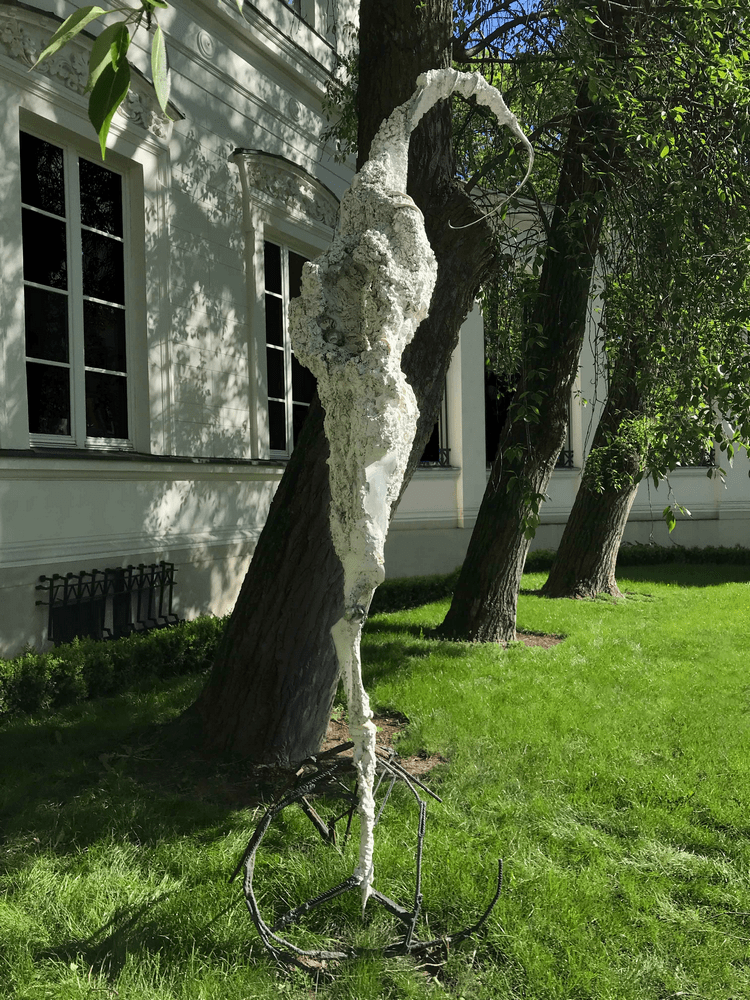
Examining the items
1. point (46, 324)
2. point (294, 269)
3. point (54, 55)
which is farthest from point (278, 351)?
point (54, 55)

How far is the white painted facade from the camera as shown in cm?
598

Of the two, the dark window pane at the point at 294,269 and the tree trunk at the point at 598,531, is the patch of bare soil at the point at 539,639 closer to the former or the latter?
the tree trunk at the point at 598,531

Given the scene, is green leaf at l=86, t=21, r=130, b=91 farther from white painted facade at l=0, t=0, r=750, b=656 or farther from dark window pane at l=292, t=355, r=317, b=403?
dark window pane at l=292, t=355, r=317, b=403

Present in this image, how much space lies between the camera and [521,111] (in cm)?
686

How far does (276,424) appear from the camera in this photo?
9.70 m

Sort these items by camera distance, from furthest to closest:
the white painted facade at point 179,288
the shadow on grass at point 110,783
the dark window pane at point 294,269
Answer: the dark window pane at point 294,269
the white painted facade at point 179,288
the shadow on grass at point 110,783

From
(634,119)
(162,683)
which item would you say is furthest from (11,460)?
(634,119)

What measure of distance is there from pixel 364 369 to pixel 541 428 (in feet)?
16.2

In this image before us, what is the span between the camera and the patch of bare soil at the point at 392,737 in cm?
439

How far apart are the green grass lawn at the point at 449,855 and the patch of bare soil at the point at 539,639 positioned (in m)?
1.49

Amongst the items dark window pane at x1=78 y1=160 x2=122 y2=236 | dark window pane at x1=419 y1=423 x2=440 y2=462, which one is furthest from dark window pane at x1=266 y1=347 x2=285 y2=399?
dark window pane at x1=419 y1=423 x2=440 y2=462

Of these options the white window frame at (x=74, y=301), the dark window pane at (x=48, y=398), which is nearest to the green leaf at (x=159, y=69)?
the dark window pane at (x=48, y=398)

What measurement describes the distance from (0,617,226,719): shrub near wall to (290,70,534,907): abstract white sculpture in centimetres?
363

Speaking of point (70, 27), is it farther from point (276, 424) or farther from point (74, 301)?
point (276, 424)
